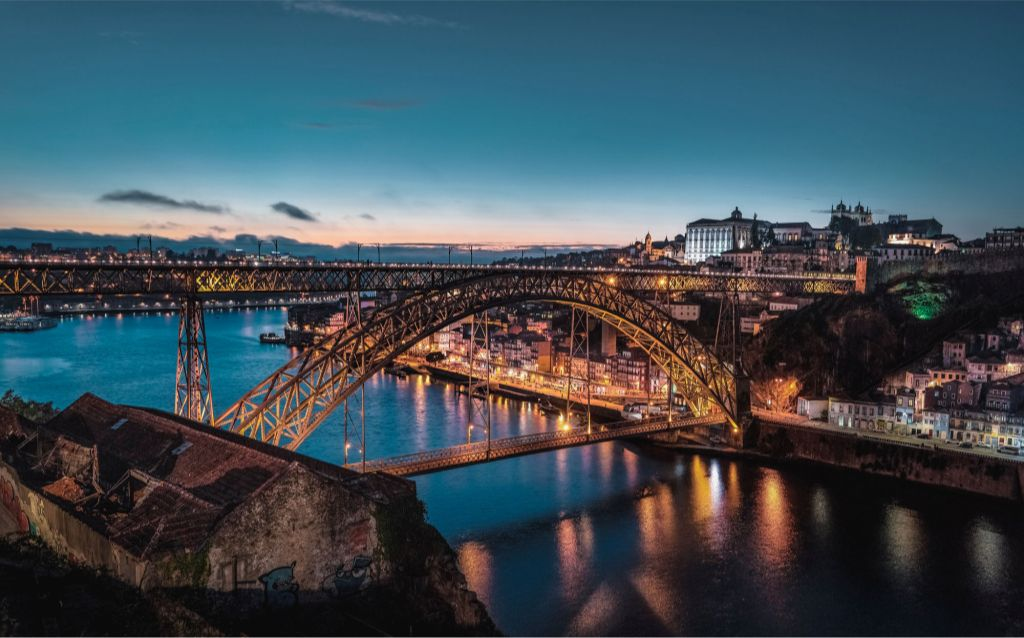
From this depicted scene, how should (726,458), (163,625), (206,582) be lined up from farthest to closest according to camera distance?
(726,458), (206,582), (163,625)

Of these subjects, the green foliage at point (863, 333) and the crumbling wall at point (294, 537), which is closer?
the crumbling wall at point (294, 537)

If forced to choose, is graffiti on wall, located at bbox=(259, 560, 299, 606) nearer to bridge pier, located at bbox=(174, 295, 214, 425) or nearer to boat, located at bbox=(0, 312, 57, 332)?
bridge pier, located at bbox=(174, 295, 214, 425)

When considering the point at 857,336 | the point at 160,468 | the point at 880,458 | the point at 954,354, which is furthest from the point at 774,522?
the point at 857,336

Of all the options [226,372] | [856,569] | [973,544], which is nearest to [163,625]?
[856,569]

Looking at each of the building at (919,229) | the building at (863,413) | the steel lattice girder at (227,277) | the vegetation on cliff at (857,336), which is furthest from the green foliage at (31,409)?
the building at (919,229)

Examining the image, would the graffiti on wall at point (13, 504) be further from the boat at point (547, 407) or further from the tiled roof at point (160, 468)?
the boat at point (547, 407)

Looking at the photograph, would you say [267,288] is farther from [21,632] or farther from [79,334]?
[79,334]

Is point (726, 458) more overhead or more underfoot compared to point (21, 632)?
more underfoot

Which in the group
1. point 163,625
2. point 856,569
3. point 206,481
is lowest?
point 856,569
